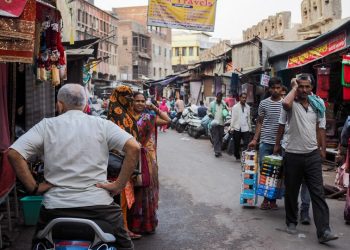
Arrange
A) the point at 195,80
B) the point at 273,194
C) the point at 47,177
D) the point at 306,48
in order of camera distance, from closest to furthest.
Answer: the point at 47,177 < the point at 273,194 < the point at 306,48 < the point at 195,80

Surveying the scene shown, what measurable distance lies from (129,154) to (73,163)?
38cm

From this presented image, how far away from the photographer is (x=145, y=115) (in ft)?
17.7

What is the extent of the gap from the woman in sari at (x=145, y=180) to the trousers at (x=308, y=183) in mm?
1587

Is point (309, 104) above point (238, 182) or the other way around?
above

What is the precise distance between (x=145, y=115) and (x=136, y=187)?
2.85 ft

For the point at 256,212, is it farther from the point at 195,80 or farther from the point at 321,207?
the point at 195,80

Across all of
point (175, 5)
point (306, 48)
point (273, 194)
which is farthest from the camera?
point (175, 5)

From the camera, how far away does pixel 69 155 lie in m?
2.87

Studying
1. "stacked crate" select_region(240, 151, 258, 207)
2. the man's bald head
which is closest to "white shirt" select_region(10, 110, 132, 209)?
the man's bald head

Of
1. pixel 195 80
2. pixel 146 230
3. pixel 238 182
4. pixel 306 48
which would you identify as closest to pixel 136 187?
pixel 146 230

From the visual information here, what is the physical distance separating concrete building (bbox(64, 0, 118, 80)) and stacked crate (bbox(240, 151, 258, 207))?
4143 cm

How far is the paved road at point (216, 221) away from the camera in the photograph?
5086 millimetres

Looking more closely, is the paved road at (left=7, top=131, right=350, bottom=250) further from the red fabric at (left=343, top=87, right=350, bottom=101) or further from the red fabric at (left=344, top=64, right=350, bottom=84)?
the red fabric at (left=344, top=64, right=350, bottom=84)

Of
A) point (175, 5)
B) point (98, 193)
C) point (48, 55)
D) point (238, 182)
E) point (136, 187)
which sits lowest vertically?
point (238, 182)
